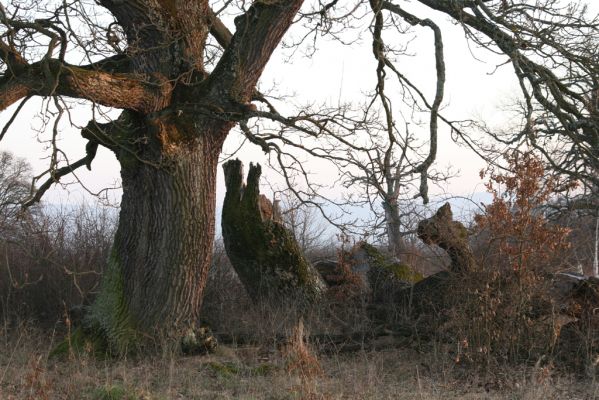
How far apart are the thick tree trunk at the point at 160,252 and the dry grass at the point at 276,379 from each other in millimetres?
504

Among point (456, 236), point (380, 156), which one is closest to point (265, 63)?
point (380, 156)

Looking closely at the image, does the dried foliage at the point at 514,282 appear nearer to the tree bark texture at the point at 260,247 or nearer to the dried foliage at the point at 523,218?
A: the dried foliage at the point at 523,218

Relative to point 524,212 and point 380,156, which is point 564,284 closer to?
point 524,212

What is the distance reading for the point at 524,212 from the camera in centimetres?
798

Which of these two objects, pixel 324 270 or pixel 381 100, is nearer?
pixel 381 100

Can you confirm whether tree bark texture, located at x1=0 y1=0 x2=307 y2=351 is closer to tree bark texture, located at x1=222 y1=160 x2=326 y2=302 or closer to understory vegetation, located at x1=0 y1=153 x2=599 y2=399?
understory vegetation, located at x1=0 y1=153 x2=599 y2=399

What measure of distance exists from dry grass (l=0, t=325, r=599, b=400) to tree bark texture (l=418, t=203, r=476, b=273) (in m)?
1.13

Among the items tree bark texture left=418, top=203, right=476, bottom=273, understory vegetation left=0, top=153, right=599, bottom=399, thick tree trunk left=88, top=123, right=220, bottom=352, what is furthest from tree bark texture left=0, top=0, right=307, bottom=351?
tree bark texture left=418, top=203, right=476, bottom=273

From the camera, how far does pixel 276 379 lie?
7.66m

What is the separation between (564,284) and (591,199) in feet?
35.3

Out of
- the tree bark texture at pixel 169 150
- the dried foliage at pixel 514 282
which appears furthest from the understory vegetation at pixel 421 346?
the tree bark texture at pixel 169 150

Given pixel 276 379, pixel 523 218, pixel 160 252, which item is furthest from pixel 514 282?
pixel 160 252

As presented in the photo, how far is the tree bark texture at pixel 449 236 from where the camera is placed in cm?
926

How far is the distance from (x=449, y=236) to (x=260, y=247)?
10.8 ft
